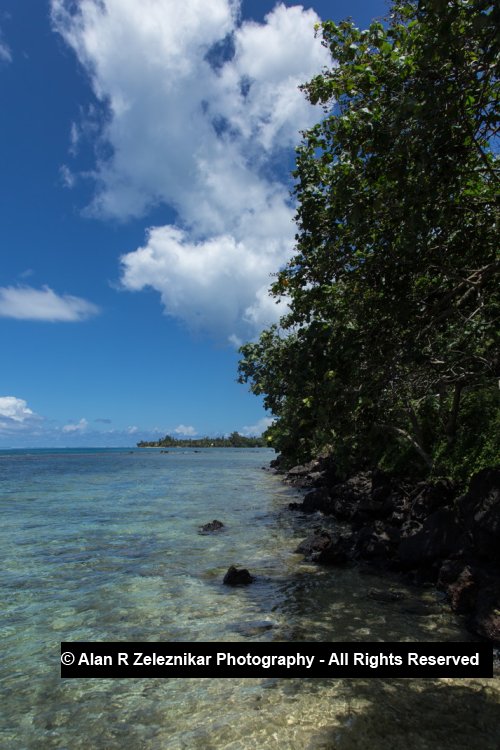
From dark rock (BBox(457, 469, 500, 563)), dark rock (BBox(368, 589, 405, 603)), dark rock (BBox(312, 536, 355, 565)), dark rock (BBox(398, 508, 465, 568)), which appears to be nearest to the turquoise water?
dark rock (BBox(368, 589, 405, 603))

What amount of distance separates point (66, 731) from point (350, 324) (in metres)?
8.44

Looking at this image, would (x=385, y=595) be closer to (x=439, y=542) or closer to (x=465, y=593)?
A: (x=465, y=593)

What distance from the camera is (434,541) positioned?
11.5 m

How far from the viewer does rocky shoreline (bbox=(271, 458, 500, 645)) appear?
29.9 feet

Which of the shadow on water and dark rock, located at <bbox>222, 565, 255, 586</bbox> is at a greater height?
dark rock, located at <bbox>222, 565, 255, 586</bbox>

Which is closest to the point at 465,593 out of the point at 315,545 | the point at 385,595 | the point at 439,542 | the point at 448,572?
the point at 448,572

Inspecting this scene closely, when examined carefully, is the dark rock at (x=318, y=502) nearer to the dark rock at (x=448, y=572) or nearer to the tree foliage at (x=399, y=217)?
the tree foliage at (x=399, y=217)

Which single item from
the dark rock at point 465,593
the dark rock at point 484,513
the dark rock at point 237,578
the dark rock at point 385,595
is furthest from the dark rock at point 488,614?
the dark rock at point 237,578

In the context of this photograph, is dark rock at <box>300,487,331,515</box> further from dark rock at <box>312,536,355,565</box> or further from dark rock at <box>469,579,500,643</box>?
dark rock at <box>469,579,500,643</box>

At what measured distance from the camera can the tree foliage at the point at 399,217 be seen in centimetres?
659

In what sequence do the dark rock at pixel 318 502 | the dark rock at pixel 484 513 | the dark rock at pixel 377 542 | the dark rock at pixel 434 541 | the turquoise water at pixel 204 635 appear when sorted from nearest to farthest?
1. the turquoise water at pixel 204 635
2. the dark rock at pixel 484 513
3. the dark rock at pixel 434 541
4. the dark rock at pixel 377 542
5. the dark rock at pixel 318 502

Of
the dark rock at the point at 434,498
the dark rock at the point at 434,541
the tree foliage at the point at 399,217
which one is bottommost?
the dark rock at the point at 434,541

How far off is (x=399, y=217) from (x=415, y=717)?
7780 millimetres

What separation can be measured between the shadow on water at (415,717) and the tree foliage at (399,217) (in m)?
5.30
